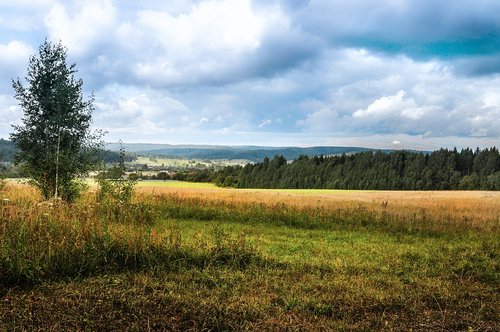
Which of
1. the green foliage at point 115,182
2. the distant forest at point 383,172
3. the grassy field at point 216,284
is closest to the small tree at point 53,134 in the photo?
the green foliage at point 115,182

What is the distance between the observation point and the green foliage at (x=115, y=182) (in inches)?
779

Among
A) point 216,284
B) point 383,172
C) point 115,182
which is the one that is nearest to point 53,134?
point 115,182

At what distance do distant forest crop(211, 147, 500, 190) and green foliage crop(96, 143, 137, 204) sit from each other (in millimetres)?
75782

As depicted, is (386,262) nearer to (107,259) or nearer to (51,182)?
(107,259)

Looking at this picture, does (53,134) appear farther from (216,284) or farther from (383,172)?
(383,172)

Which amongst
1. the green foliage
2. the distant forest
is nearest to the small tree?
the green foliage

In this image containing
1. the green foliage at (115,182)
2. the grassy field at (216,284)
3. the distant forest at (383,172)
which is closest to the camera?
the grassy field at (216,284)

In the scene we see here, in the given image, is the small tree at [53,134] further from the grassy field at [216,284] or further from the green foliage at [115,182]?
the grassy field at [216,284]

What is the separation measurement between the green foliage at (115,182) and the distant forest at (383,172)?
75.8 meters

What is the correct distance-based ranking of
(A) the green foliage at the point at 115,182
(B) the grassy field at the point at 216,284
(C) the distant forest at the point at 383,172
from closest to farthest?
(B) the grassy field at the point at 216,284 → (A) the green foliage at the point at 115,182 → (C) the distant forest at the point at 383,172

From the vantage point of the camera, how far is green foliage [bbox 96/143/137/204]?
1980 cm

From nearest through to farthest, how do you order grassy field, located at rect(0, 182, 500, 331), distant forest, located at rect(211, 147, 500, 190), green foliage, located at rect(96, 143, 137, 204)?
1. grassy field, located at rect(0, 182, 500, 331)
2. green foliage, located at rect(96, 143, 137, 204)
3. distant forest, located at rect(211, 147, 500, 190)

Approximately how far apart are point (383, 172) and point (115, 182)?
83.6m

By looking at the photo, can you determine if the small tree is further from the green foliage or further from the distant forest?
the distant forest
